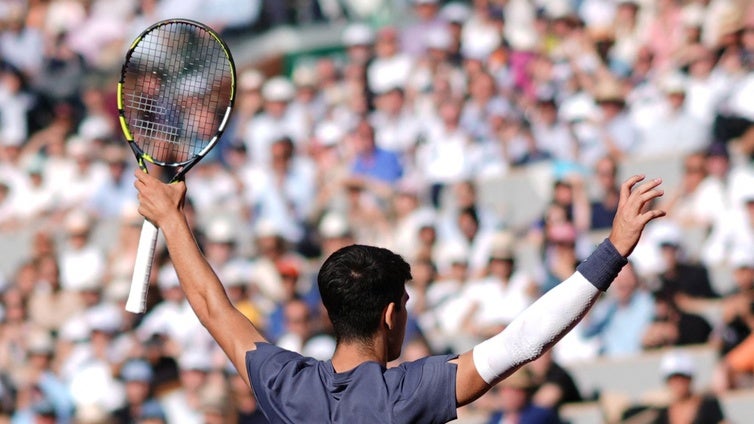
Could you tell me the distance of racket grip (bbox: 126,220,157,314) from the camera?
174 inches

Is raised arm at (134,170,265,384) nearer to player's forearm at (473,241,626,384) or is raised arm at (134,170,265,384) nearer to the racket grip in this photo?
the racket grip

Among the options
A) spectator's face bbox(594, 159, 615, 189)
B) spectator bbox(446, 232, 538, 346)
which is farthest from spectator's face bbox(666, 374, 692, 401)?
spectator's face bbox(594, 159, 615, 189)

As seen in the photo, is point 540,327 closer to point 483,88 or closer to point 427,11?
point 483,88

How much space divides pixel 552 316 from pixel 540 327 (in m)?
0.04

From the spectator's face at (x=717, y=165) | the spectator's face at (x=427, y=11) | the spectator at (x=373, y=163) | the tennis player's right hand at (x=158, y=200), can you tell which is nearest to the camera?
the tennis player's right hand at (x=158, y=200)

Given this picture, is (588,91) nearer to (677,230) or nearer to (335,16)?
(677,230)

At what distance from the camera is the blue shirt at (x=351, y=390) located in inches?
148

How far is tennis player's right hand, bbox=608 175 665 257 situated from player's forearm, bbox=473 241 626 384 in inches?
1.3

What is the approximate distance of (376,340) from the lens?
3.97 m

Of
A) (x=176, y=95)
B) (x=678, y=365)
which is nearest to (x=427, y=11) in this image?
(x=678, y=365)

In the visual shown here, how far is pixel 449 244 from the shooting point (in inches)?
426

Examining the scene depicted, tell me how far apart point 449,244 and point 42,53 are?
7999 millimetres

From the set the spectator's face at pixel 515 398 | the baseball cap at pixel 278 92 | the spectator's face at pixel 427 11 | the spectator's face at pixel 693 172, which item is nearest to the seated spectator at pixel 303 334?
the spectator's face at pixel 515 398

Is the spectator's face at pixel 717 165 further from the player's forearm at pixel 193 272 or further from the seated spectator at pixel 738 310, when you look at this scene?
the player's forearm at pixel 193 272
